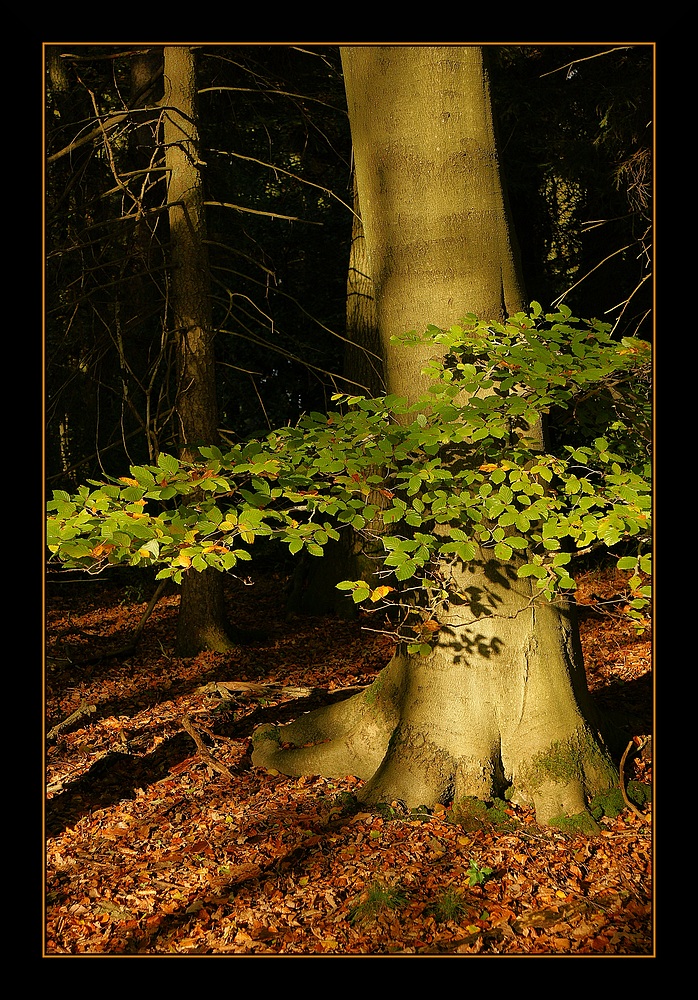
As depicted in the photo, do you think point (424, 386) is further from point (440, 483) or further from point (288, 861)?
point (288, 861)

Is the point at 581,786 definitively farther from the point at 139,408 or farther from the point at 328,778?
the point at 139,408

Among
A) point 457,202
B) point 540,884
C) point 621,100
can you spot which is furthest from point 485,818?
point 621,100

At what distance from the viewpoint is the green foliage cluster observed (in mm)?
2771

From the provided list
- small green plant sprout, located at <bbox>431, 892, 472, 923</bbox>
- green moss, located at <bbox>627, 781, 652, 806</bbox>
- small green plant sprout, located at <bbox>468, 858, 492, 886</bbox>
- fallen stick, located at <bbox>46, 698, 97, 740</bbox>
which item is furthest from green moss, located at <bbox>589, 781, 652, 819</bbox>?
fallen stick, located at <bbox>46, 698, 97, 740</bbox>

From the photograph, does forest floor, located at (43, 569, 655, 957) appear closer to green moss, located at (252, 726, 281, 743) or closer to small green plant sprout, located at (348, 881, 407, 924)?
small green plant sprout, located at (348, 881, 407, 924)

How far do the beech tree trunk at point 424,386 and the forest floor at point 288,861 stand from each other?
0.72 ft

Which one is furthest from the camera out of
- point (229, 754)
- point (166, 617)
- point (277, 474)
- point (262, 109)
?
point (166, 617)

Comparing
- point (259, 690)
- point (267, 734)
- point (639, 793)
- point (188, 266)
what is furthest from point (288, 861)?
point (188, 266)

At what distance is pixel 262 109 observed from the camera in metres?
8.45

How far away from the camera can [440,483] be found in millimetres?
3375

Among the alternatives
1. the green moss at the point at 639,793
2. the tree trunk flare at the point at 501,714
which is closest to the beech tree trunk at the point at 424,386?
the tree trunk flare at the point at 501,714

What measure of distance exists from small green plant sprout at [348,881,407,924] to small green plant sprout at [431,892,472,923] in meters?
0.14

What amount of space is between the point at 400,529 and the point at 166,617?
544 centimetres

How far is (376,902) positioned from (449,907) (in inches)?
12.1
